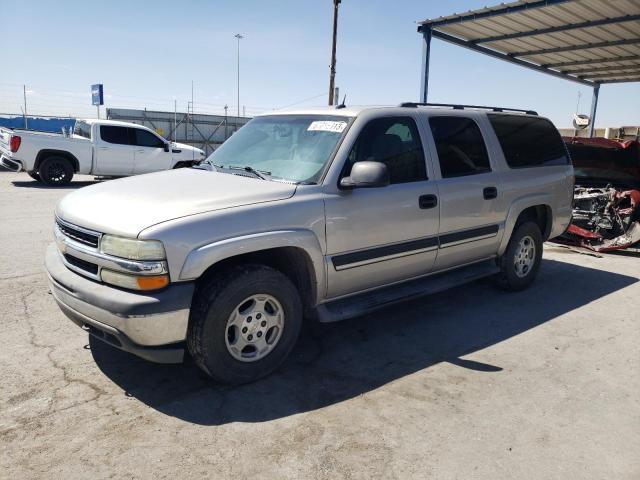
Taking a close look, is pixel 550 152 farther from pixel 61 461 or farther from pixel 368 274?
pixel 61 461

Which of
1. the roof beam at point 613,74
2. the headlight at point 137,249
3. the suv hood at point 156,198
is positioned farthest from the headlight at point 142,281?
the roof beam at point 613,74

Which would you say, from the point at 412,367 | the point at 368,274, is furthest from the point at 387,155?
the point at 412,367

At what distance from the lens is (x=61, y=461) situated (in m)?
2.51

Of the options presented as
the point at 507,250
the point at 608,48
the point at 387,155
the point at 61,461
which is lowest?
the point at 61,461

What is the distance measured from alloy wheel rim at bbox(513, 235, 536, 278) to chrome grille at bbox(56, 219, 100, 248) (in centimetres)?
410

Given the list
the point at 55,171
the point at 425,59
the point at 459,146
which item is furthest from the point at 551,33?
the point at 55,171

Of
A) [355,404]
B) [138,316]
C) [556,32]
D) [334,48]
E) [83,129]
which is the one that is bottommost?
[355,404]

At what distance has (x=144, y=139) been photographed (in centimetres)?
1442

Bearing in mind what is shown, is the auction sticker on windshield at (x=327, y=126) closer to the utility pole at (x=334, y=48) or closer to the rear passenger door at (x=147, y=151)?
the rear passenger door at (x=147, y=151)

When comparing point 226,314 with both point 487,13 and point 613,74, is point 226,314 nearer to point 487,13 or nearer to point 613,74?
point 487,13

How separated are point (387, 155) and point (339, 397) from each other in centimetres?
188

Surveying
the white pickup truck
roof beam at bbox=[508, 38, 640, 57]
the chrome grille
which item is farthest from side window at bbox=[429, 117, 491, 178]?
roof beam at bbox=[508, 38, 640, 57]

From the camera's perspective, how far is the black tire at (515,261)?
5234 mm

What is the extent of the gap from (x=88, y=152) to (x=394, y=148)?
38.4ft
